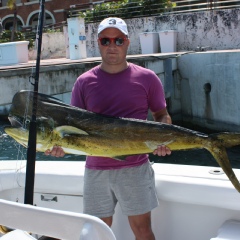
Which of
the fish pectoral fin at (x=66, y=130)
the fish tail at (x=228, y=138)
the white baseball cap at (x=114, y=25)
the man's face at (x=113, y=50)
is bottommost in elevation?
the fish tail at (x=228, y=138)

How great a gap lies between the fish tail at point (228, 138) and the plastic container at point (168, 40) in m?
15.5

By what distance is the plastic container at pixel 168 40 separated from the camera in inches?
683

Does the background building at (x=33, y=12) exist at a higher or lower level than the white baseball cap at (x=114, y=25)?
higher

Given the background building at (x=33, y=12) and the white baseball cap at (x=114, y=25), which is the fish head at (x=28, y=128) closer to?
the white baseball cap at (x=114, y=25)

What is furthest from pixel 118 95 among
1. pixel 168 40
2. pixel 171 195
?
pixel 168 40

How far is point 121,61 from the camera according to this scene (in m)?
2.45

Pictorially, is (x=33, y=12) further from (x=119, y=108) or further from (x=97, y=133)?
(x=97, y=133)

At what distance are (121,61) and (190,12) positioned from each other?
16.5 m

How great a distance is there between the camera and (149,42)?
58.9 ft

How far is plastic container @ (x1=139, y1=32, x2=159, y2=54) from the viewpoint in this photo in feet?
58.6

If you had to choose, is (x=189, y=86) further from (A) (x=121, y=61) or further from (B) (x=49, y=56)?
(B) (x=49, y=56)

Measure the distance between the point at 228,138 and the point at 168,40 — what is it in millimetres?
15687

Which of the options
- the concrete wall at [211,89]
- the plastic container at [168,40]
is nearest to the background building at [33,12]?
the plastic container at [168,40]

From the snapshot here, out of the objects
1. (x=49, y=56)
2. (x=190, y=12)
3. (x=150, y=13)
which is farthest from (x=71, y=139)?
(x=49, y=56)
